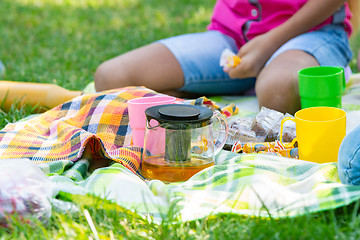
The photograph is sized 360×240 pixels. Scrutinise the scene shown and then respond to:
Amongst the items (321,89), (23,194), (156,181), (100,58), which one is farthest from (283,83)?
(100,58)

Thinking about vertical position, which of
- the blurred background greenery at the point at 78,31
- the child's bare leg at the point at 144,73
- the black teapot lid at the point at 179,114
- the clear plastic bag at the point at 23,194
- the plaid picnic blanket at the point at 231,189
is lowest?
the blurred background greenery at the point at 78,31

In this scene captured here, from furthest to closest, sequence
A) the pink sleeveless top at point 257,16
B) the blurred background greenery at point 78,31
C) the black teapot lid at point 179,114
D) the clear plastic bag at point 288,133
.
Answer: the blurred background greenery at point 78,31 → the pink sleeveless top at point 257,16 → the clear plastic bag at point 288,133 → the black teapot lid at point 179,114

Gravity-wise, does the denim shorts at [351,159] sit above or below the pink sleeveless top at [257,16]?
below

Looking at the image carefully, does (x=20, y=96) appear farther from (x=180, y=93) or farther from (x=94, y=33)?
(x=94, y=33)

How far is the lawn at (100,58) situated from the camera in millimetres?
1019

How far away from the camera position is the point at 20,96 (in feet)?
6.50

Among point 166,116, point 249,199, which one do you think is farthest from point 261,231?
point 166,116

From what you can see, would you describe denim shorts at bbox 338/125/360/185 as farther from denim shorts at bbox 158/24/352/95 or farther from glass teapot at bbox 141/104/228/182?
denim shorts at bbox 158/24/352/95

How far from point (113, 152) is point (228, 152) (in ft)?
1.07

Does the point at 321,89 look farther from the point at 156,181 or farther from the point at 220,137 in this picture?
the point at 156,181

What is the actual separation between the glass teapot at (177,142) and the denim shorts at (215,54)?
718 mm

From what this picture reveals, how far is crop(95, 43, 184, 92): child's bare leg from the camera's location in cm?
208

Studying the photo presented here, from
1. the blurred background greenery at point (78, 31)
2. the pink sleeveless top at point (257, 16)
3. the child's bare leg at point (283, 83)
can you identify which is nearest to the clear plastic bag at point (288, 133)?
the child's bare leg at point (283, 83)

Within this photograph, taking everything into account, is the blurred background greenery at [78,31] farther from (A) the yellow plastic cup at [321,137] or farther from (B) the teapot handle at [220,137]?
(A) the yellow plastic cup at [321,137]
